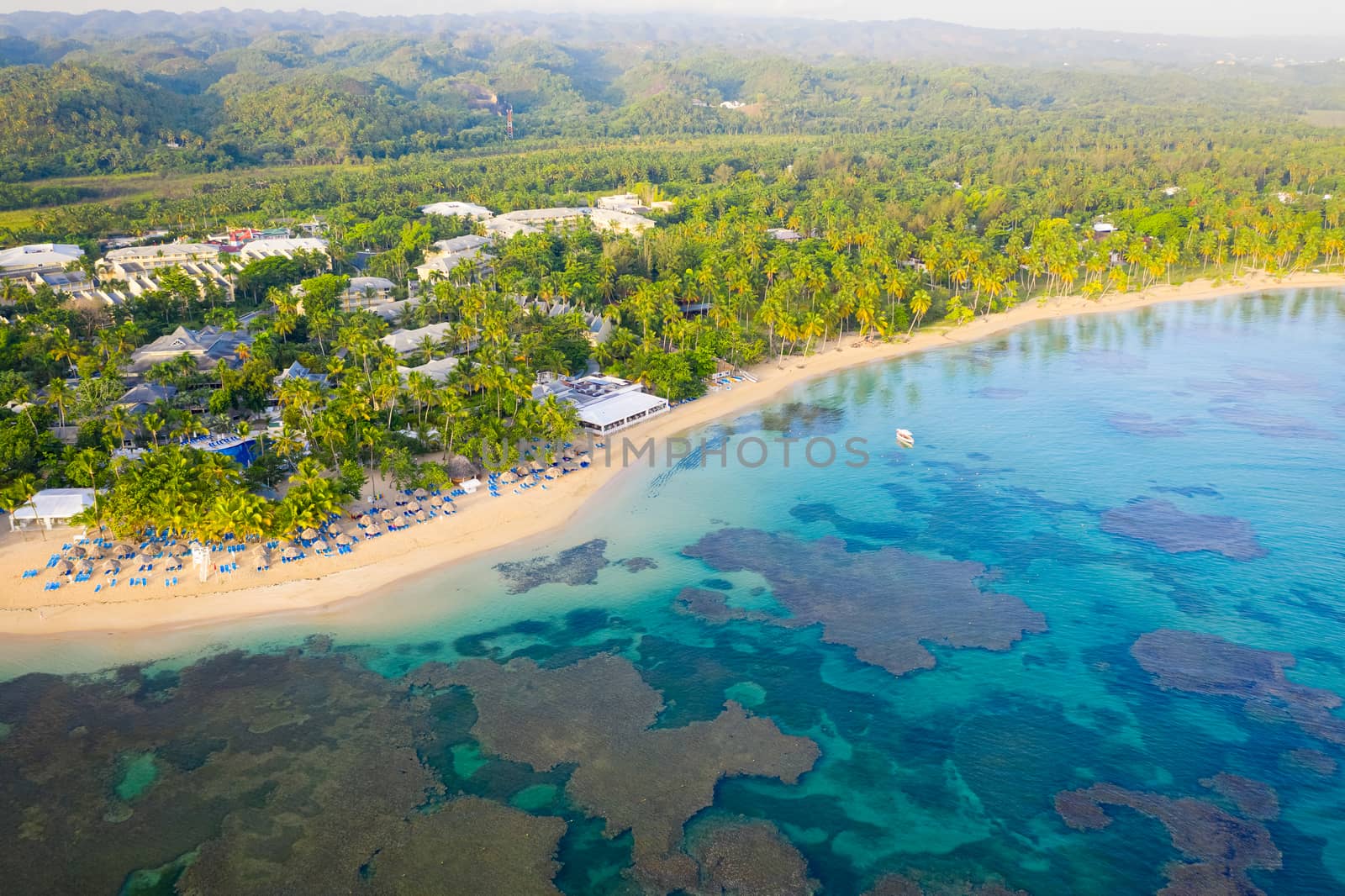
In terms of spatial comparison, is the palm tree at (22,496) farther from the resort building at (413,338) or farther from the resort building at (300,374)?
the resort building at (413,338)

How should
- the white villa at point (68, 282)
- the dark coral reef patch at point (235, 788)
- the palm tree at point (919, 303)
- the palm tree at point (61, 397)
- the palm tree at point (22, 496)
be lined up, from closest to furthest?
1. the dark coral reef patch at point (235, 788)
2. the palm tree at point (22, 496)
3. the palm tree at point (61, 397)
4. the white villa at point (68, 282)
5. the palm tree at point (919, 303)

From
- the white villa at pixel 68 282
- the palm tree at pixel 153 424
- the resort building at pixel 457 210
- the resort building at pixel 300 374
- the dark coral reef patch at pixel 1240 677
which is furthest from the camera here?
the resort building at pixel 457 210

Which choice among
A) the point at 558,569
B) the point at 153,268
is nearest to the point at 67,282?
the point at 153,268

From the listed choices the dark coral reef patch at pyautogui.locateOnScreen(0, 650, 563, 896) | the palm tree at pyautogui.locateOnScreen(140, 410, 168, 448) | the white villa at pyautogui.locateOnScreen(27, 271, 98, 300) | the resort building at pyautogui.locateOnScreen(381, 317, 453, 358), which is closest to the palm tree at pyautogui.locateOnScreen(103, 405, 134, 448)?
the palm tree at pyautogui.locateOnScreen(140, 410, 168, 448)

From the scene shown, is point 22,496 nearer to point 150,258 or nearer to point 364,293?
point 364,293

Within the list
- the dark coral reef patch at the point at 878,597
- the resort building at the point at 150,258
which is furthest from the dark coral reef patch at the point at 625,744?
the resort building at the point at 150,258

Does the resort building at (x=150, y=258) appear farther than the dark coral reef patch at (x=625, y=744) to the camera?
Yes

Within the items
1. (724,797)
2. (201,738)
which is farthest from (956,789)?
(201,738)
